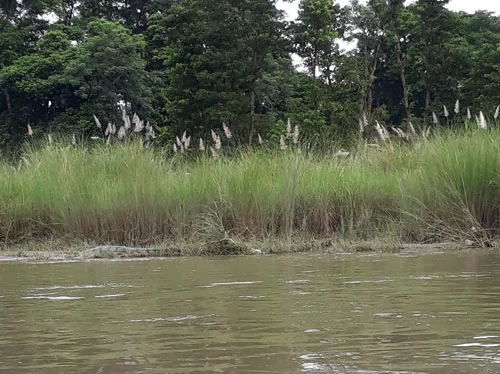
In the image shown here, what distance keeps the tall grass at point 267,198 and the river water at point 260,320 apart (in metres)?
2.10

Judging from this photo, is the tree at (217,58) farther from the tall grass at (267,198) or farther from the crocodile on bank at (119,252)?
the crocodile on bank at (119,252)

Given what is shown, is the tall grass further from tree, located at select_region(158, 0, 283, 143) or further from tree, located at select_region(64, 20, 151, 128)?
tree, located at select_region(64, 20, 151, 128)

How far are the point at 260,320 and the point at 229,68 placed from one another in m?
26.9

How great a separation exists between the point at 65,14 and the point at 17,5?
293 centimetres

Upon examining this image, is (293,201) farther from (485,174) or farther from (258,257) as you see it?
(485,174)

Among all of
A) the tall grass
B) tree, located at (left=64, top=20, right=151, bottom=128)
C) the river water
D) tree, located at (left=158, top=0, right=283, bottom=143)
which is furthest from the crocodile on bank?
tree, located at (left=64, top=20, right=151, bottom=128)

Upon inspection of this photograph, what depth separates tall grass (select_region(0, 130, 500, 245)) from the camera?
25.8 ft

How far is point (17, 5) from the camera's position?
4097 cm

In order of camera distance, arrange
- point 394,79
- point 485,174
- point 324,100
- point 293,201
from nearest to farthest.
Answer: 1. point 485,174
2. point 293,201
3. point 324,100
4. point 394,79

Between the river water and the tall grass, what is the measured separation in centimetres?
210

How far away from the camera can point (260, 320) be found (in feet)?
10.8

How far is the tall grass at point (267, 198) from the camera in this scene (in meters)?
7.86

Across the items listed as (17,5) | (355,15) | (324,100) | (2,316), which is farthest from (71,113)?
(2,316)

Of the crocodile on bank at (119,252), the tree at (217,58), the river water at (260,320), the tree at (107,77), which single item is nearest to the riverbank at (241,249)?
the crocodile on bank at (119,252)
